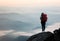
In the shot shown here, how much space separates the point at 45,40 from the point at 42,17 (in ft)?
19.6

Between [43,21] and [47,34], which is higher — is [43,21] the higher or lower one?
the higher one

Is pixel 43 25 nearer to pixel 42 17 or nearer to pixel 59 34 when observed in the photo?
pixel 42 17

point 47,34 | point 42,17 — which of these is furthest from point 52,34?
point 42,17

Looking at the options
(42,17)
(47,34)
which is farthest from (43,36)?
(42,17)

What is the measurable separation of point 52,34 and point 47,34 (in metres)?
0.81

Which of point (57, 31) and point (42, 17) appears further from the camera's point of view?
point (42, 17)

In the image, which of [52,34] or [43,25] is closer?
[52,34]

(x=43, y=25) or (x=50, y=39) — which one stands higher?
(x=43, y=25)

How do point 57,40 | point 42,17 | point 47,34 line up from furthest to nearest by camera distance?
point 42,17 → point 47,34 → point 57,40

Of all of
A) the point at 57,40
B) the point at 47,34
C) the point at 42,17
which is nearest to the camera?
the point at 57,40

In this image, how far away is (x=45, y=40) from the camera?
34594mm

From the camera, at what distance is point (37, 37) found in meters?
36.2

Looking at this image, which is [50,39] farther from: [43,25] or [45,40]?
[43,25]

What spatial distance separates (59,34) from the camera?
1348 inches
